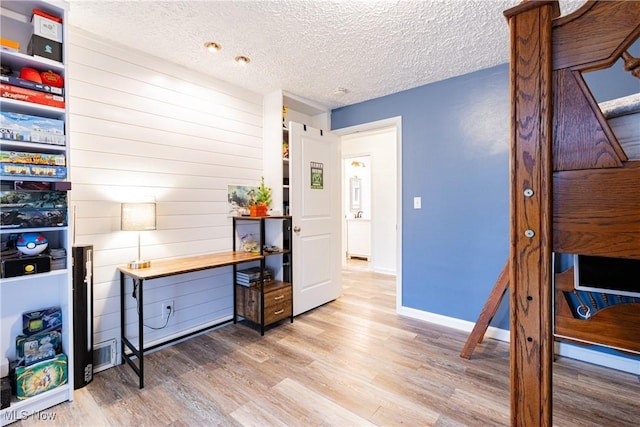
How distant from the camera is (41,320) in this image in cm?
184

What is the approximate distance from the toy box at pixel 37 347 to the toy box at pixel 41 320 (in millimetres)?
36

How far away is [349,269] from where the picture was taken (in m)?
5.61

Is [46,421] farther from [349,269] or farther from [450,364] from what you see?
[349,269]

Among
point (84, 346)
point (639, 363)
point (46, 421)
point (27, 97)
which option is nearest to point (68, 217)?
point (27, 97)

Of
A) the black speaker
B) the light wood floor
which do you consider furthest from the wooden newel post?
the black speaker

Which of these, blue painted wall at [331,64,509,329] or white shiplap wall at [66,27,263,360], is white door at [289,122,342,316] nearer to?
white shiplap wall at [66,27,263,360]

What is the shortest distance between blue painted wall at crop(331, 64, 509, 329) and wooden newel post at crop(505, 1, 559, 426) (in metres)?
2.11

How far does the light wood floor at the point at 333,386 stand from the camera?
167 centimetres

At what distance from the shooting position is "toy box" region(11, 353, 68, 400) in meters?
1.66

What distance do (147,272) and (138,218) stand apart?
41 centimetres

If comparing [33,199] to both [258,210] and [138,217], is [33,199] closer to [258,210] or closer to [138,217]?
[138,217]

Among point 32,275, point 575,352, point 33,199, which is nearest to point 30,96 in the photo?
point 33,199

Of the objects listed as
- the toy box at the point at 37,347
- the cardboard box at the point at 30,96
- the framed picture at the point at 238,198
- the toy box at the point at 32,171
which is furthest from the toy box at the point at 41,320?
the framed picture at the point at 238,198

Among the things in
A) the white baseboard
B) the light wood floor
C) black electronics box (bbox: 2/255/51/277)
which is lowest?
the light wood floor
